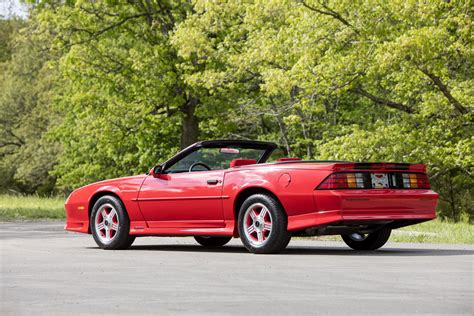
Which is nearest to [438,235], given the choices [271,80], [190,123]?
[271,80]

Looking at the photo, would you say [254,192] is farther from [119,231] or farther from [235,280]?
[235,280]

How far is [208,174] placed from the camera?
12734 mm

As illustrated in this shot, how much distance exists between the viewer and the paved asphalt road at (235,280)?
7.31 m

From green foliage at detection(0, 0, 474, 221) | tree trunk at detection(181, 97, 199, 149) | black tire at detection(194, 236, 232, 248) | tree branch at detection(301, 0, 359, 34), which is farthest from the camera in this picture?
tree trunk at detection(181, 97, 199, 149)

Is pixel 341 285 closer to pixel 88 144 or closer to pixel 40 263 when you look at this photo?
pixel 40 263

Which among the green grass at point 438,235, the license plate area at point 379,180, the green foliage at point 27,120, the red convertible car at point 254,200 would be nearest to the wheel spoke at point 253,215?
the red convertible car at point 254,200

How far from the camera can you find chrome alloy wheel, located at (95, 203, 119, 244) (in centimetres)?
1357

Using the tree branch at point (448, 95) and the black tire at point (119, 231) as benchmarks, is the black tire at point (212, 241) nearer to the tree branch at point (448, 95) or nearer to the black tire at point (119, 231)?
the black tire at point (119, 231)

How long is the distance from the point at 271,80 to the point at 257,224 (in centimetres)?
1429

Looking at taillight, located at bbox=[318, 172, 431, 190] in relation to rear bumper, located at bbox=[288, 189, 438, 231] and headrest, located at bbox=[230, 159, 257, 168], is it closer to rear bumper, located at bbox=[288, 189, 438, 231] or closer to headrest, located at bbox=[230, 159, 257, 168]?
rear bumper, located at bbox=[288, 189, 438, 231]

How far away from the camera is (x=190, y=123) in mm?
35406

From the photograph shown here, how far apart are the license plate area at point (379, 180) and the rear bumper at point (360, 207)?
66 mm

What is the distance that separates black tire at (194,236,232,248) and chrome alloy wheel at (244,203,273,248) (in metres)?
2.26

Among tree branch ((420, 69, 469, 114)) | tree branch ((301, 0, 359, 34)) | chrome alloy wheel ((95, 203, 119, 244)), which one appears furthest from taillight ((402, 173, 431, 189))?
tree branch ((301, 0, 359, 34))
